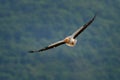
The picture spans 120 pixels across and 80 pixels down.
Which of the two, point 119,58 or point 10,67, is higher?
point 119,58

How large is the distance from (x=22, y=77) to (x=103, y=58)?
23565 mm

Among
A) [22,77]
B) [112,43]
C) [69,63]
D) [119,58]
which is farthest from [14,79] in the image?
[112,43]

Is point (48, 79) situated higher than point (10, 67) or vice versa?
point (48, 79)

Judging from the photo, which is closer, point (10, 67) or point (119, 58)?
point (119, 58)

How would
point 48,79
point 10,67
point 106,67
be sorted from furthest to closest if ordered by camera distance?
point 10,67 < point 106,67 < point 48,79

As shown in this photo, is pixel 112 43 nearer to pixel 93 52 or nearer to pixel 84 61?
pixel 93 52

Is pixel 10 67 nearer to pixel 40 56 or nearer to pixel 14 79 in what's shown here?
pixel 40 56

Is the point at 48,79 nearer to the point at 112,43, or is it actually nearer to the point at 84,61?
the point at 84,61

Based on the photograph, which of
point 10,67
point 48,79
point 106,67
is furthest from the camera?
point 10,67

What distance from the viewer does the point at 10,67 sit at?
18788 cm

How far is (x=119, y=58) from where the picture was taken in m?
175

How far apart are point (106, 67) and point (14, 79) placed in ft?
71.5

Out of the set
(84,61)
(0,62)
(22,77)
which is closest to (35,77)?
(22,77)

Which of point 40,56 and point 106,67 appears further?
point 40,56
